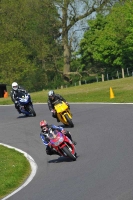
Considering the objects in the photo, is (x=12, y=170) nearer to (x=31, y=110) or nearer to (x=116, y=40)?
(x=31, y=110)

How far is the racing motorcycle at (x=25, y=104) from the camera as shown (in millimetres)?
28594

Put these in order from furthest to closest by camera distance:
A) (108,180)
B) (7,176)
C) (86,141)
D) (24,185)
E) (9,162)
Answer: (86,141)
(9,162)
(7,176)
(24,185)
(108,180)

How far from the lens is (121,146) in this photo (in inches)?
663

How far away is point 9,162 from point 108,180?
15.7 feet

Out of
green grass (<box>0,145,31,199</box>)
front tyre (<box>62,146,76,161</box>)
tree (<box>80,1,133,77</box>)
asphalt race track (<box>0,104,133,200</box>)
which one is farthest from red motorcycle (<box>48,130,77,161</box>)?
tree (<box>80,1,133,77</box>)

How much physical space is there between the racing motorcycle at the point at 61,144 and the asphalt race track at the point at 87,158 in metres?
0.22

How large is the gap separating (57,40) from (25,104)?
44.1 meters

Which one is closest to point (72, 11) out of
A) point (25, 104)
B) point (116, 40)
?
point (116, 40)

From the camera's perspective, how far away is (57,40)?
72.2m

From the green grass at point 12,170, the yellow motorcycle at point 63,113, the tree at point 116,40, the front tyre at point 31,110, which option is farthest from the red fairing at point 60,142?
the tree at point 116,40

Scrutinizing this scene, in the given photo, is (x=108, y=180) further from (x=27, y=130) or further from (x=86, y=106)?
(x=86, y=106)

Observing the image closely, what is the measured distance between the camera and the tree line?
65188 millimetres

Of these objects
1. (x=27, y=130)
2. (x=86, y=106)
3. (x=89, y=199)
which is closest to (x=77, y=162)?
(x=89, y=199)

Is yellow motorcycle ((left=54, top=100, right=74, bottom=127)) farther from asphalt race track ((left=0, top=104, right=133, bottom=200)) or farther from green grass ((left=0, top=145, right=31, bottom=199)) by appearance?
green grass ((left=0, top=145, right=31, bottom=199))
